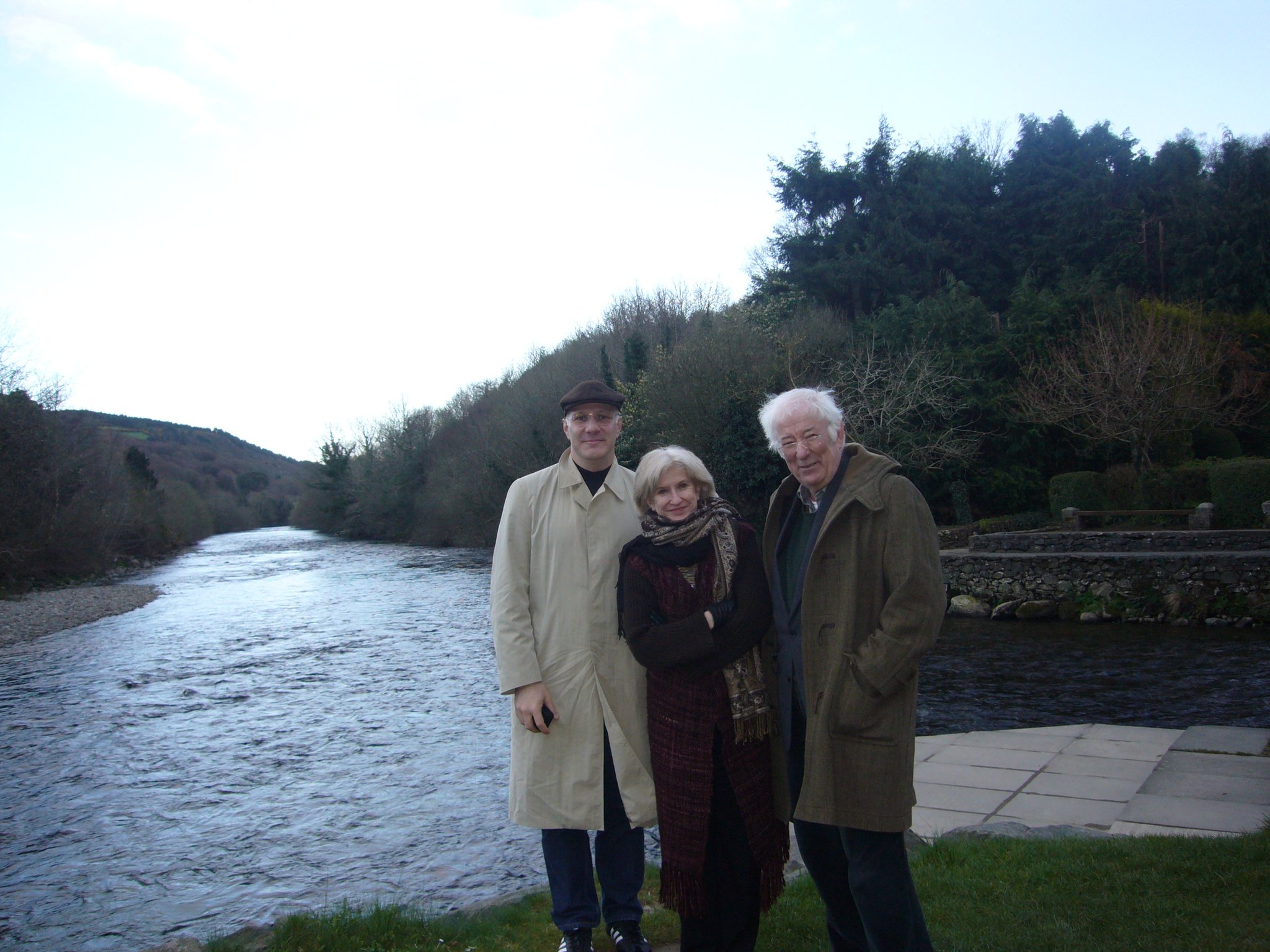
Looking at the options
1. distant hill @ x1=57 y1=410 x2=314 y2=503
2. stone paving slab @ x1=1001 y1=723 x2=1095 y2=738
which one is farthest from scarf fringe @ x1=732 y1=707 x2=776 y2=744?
distant hill @ x1=57 y1=410 x2=314 y2=503

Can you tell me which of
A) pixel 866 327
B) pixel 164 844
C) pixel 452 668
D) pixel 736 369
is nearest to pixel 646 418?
pixel 736 369

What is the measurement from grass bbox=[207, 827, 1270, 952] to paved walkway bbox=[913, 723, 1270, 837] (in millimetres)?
519

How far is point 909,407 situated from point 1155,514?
564 cm

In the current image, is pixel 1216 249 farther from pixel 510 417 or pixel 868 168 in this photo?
pixel 510 417

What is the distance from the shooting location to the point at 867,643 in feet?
7.70

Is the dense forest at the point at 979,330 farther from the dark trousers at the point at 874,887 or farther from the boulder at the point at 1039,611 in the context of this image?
the dark trousers at the point at 874,887

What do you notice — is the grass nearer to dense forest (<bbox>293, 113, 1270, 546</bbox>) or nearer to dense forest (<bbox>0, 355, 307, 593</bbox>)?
dense forest (<bbox>293, 113, 1270, 546</bbox>)

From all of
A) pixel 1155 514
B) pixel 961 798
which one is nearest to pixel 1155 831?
pixel 961 798

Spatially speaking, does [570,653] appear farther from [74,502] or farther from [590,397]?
[74,502]

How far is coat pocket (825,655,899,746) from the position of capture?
2.33 meters

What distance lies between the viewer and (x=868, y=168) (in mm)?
31219

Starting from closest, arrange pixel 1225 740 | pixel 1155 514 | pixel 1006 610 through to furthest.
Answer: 1. pixel 1225 740
2. pixel 1006 610
3. pixel 1155 514

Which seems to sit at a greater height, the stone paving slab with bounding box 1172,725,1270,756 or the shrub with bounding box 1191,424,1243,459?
the shrub with bounding box 1191,424,1243,459

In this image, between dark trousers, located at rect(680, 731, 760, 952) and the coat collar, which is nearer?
dark trousers, located at rect(680, 731, 760, 952)
